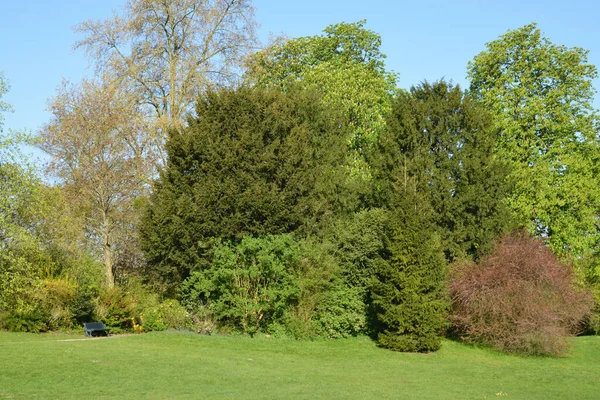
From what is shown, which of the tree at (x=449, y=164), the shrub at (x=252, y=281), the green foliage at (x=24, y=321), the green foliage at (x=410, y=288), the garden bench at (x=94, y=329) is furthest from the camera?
the tree at (x=449, y=164)

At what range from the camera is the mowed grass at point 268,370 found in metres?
14.8

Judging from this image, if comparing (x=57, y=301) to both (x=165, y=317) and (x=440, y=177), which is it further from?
(x=440, y=177)

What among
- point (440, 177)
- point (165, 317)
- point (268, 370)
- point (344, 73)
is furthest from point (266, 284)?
point (344, 73)

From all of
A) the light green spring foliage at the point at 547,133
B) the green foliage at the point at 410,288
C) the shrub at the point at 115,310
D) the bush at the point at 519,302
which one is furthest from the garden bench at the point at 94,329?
the light green spring foliage at the point at 547,133

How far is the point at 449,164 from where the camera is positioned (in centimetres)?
2870

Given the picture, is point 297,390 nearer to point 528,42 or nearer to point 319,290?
point 319,290

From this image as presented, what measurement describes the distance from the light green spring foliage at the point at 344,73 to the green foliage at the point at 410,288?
22.6 ft

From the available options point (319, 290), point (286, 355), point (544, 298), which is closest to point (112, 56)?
point (319, 290)

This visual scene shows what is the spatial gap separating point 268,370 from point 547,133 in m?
21.6

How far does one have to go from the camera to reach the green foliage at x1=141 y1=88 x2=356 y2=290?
26.6m

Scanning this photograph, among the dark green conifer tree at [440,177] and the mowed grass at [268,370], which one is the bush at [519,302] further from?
the dark green conifer tree at [440,177]

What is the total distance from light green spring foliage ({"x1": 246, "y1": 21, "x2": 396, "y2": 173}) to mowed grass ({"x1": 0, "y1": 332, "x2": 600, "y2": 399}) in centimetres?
1119

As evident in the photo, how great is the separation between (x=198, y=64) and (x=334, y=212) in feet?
43.6

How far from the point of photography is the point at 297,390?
1522 cm
